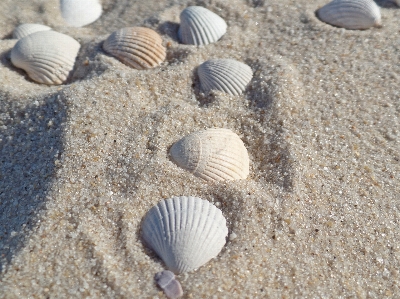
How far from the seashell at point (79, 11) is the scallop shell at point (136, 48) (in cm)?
93

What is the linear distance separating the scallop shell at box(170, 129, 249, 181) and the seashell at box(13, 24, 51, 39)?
192 cm

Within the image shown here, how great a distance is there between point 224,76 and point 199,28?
60cm

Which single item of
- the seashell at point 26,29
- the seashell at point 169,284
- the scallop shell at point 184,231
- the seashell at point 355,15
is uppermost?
the seashell at point 355,15

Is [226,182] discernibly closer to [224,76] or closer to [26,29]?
[224,76]

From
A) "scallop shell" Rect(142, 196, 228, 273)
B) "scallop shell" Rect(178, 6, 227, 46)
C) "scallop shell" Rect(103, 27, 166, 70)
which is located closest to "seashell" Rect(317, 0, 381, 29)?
"scallop shell" Rect(178, 6, 227, 46)

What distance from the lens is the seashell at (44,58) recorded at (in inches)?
110

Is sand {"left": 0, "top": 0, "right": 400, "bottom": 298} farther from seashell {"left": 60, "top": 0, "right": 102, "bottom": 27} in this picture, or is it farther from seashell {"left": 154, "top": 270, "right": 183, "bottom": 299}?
seashell {"left": 60, "top": 0, "right": 102, "bottom": 27}

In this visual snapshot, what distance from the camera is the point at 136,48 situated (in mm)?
2812

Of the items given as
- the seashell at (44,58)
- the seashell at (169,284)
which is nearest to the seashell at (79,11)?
the seashell at (44,58)

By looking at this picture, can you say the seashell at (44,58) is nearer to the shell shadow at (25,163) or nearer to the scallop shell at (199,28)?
the shell shadow at (25,163)

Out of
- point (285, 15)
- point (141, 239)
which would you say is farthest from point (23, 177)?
point (285, 15)

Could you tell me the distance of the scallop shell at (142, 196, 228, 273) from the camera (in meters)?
1.83

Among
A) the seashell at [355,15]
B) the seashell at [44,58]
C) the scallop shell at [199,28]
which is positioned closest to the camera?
the seashell at [44,58]

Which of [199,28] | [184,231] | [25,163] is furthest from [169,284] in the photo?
[199,28]
